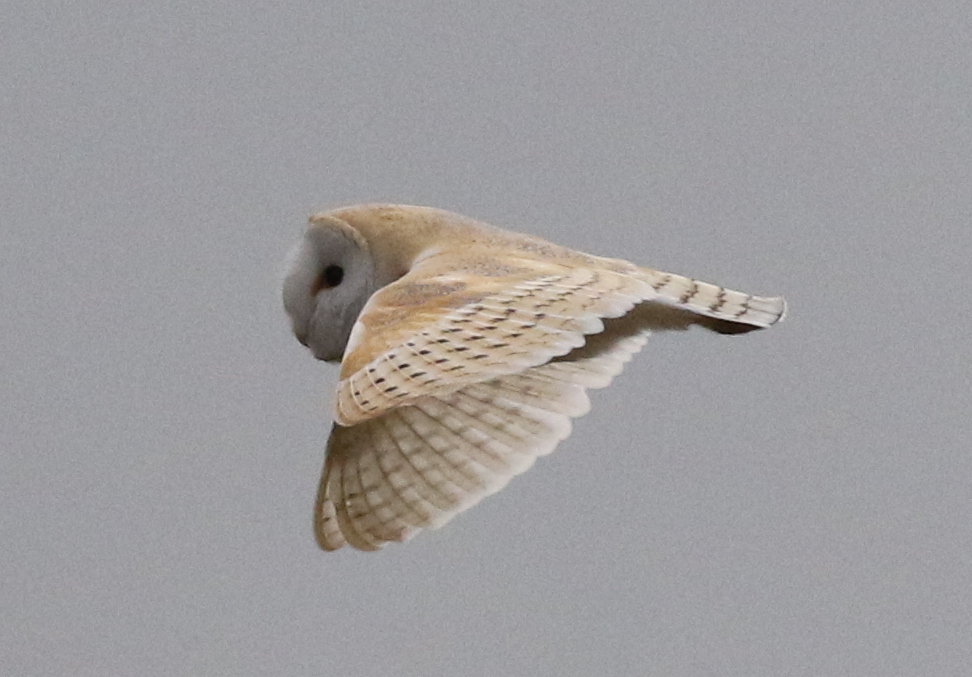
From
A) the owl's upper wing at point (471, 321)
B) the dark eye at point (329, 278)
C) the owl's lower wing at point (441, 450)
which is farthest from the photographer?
the dark eye at point (329, 278)

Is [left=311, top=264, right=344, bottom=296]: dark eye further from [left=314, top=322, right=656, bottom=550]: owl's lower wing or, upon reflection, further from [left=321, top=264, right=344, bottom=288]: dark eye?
[left=314, top=322, right=656, bottom=550]: owl's lower wing

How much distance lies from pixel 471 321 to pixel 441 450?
9.7 inches

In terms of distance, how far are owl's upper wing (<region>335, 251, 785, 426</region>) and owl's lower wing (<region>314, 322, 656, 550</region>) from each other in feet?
0.47

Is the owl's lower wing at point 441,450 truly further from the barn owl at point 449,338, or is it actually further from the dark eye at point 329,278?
the dark eye at point 329,278

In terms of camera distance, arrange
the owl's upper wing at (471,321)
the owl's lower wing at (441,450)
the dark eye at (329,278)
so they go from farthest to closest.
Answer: the dark eye at (329,278) < the owl's lower wing at (441,450) < the owl's upper wing at (471,321)

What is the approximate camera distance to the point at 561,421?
2.75 metres

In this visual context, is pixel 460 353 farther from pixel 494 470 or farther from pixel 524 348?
pixel 494 470

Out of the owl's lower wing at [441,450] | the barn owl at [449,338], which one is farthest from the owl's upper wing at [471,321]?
the owl's lower wing at [441,450]

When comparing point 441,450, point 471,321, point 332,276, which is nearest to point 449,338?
point 471,321

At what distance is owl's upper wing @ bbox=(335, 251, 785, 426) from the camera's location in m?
2.48

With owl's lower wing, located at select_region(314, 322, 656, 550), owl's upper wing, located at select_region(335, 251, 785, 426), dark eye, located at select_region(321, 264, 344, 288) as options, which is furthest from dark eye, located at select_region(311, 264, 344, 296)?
owl's lower wing, located at select_region(314, 322, 656, 550)

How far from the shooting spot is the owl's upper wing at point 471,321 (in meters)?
2.48

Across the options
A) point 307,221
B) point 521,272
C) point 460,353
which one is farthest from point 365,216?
point 460,353

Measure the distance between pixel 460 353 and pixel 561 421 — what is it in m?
0.28
